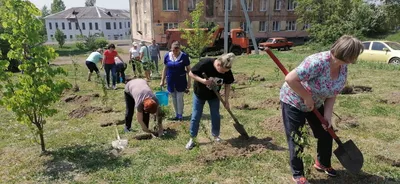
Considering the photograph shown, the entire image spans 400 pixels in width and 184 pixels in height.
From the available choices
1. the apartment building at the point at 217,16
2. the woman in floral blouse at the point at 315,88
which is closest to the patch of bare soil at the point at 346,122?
the woman in floral blouse at the point at 315,88

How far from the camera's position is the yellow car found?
42.5 feet

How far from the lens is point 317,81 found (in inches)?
115

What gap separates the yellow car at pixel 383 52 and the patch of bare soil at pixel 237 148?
10.8 meters

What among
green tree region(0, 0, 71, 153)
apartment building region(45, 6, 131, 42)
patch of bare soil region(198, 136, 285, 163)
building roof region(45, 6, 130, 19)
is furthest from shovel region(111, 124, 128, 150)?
building roof region(45, 6, 130, 19)

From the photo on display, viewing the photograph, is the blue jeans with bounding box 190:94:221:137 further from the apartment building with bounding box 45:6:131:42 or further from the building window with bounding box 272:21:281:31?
the apartment building with bounding box 45:6:131:42

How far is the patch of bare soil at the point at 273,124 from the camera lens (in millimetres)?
5336

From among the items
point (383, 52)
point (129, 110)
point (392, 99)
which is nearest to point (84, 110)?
point (129, 110)

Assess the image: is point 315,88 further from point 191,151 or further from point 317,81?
point 191,151

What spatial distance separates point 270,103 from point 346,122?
186cm

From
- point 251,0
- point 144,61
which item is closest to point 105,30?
point 251,0

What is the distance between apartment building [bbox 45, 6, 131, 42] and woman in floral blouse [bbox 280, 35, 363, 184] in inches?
2514

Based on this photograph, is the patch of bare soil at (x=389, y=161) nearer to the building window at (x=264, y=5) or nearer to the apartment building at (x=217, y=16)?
the apartment building at (x=217, y=16)

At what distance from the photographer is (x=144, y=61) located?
1115 cm

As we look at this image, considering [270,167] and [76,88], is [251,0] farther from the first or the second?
[270,167]
